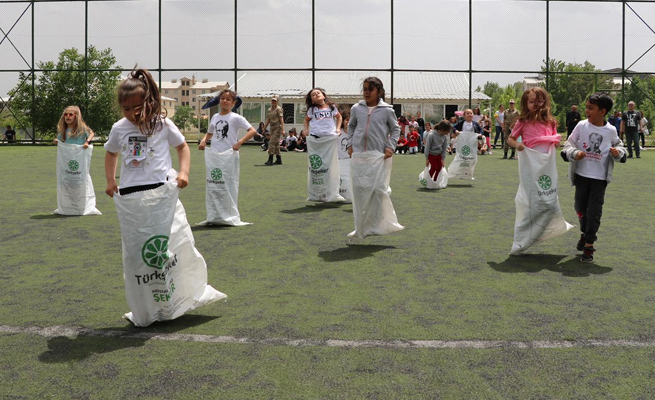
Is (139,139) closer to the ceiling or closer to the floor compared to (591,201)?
closer to the ceiling

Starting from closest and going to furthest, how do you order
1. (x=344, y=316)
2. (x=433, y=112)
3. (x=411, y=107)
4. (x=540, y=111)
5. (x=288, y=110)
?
(x=344, y=316), (x=540, y=111), (x=288, y=110), (x=411, y=107), (x=433, y=112)

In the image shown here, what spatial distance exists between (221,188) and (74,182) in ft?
8.40

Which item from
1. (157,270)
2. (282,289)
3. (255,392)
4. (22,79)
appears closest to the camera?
(255,392)

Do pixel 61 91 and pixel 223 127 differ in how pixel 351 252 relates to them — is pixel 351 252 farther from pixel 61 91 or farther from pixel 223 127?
pixel 61 91

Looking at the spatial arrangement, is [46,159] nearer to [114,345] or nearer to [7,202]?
[7,202]

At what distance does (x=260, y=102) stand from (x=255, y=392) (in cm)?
3895

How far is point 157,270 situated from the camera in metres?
4.96

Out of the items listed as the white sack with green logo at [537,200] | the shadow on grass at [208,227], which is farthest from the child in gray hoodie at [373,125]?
the shadow on grass at [208,227]

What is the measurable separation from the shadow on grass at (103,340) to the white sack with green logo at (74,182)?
6.20 metres

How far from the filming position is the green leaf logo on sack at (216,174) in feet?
32.2

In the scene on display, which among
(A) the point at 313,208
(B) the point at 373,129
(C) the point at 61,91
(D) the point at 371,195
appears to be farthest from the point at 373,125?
(C) the point at 61,91

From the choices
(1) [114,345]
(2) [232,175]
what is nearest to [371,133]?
(2) [232,175]

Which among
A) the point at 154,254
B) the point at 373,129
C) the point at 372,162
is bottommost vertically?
the point at 154,254

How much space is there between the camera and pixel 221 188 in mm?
9844
